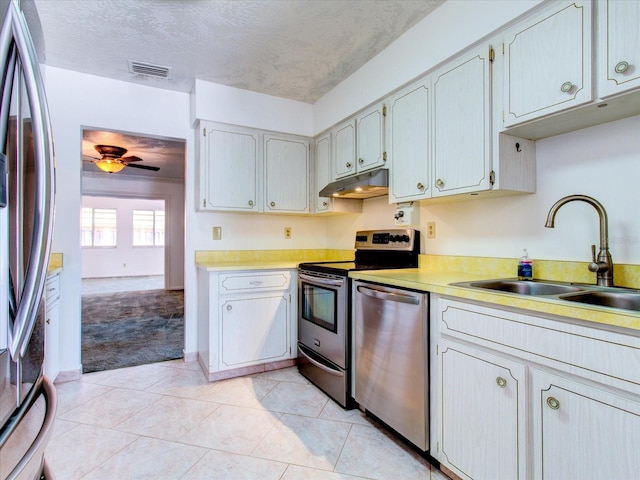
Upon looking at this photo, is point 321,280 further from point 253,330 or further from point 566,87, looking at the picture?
point 566,87

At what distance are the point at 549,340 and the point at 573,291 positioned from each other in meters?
0.51

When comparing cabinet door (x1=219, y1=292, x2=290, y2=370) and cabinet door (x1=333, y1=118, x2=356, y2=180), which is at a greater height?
cabinet door (x1=333, y1=118, x2=356, y2=180)

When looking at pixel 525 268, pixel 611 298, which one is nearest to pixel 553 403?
pixel 611 298

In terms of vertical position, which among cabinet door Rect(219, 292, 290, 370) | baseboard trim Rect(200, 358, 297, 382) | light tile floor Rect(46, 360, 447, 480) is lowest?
light tile floor Rect(46, 360, 447, 480)

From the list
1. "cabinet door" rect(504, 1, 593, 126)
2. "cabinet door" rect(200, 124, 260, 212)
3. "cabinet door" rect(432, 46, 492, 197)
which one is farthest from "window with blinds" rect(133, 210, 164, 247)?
"cabinet door" rect(504, 1, 593, 126)

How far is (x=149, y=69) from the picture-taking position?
2.63 metres

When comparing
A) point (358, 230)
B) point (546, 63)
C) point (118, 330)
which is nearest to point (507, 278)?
point (546, 63)

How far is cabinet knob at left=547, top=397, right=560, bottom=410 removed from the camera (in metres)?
1.13

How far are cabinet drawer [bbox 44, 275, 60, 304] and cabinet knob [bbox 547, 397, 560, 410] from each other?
9.13 ft

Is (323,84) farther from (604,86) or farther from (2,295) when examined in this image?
(2,295)

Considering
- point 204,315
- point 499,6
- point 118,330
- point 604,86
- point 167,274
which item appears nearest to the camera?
point 604,86

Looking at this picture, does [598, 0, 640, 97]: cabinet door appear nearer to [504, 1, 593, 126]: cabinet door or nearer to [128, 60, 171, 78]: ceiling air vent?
[504, 1, 593, 126]: cabinet door

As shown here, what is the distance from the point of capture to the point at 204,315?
2.78 meters

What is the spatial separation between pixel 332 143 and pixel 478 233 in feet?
4.96
